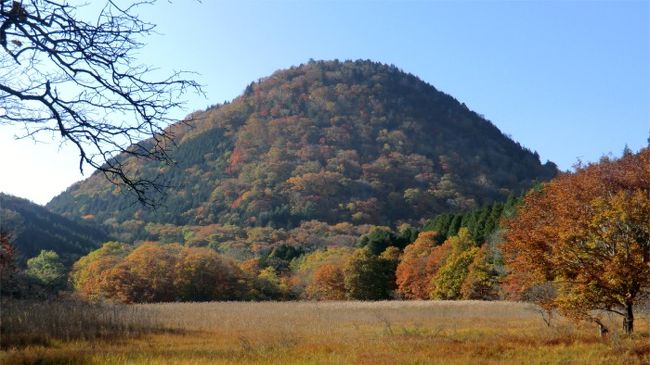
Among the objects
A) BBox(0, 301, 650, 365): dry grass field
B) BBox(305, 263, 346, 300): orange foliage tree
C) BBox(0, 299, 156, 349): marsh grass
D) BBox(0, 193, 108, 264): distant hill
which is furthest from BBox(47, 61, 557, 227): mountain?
BBox(0, 299, 156, 349): marsh grass

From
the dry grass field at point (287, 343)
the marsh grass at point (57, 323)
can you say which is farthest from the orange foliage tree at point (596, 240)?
the marsh grass at point (57, 323)

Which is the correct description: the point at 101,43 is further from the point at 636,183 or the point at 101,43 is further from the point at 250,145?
the point at 250,145

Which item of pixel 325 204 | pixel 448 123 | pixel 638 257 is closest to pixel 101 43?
pixel 638 257

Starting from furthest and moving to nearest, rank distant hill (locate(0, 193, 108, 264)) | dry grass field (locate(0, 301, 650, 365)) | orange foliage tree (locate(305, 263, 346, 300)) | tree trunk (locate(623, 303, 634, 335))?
distant hill (locate(0, 193, 108, 264)), orange foliage tree (locate(305, 263, 346, 300)), tree trunk (locate(623, 303, 634, 335)), dry grass field (locate(0, 301, 650, 365))

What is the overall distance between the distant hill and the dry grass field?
56.4m

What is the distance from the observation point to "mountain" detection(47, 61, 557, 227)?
434 feet

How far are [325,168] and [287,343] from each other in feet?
447

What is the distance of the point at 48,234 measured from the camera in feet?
275

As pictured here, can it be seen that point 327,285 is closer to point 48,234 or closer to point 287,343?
point 48,234

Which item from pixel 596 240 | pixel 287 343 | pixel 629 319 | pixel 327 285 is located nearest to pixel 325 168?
pixel 327 285

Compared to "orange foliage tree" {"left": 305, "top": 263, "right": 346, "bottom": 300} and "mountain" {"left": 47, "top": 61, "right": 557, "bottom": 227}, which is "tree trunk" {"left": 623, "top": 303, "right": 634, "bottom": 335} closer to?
"orange foliage tree" {"left": 305, "top": 263, "right": 346, "bottom": 300}

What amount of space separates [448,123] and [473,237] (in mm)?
143815

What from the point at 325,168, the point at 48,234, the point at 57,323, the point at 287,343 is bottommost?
the point at 287,343

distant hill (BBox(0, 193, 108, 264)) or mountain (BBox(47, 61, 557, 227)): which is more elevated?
mountain (BBox(47, 61, 557, 227))
